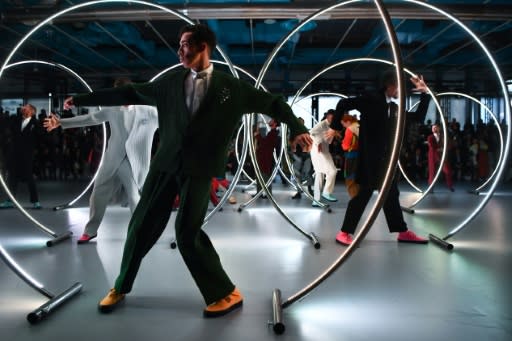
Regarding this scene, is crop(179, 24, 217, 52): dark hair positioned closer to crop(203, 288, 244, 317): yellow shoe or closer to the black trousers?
crop(203, 288, 244, 317): yellow shoe

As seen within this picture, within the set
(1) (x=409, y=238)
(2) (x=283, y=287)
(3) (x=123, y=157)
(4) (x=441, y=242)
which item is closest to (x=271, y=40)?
(3) (x=123, y=157)

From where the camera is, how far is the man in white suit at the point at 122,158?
4.65 m

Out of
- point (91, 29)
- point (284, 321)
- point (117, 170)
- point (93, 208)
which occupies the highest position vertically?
point (91, 29)

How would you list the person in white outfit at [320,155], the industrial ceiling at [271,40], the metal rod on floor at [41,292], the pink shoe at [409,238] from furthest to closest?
1. the person in white outfit at [320,155]
2. the industrial ceiling at [271,40]
3. the pink shoe at [409,238]
4. the metal rod on floor at [41,292]

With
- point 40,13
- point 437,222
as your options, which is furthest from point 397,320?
point 40,13

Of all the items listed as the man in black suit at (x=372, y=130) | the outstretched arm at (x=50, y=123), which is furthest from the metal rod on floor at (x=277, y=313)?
the man in black suit at (x=372, y=130)

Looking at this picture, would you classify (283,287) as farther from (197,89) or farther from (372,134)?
(372,134)

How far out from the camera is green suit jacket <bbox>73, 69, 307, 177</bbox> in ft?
8.51

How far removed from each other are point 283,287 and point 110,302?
3.75ft

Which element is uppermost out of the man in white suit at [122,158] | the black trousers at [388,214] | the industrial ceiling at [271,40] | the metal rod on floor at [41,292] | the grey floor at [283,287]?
the industrial ceiling at [271,40]

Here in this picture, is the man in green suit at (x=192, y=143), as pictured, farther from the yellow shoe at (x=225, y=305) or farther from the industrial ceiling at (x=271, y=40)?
the industrial ceiling at (x=271, y=40)

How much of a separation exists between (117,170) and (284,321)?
2700 mm

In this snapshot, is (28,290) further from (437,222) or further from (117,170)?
(437,222)

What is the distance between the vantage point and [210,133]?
262 cm
